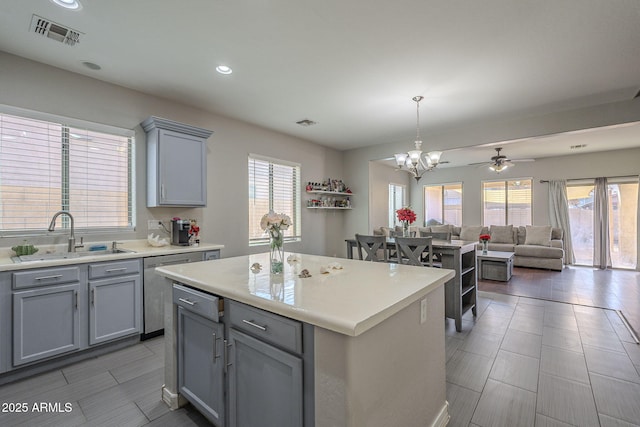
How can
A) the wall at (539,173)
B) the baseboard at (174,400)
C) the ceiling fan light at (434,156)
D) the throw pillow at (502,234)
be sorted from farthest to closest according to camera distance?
the throw pillow at (502,234) < the wall at (539,173) < the ceiling fan light at (434,156) < the baseboard at (174,400)

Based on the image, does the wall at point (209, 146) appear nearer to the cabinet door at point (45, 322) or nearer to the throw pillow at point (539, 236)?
the cabinet door at point (45, 322)

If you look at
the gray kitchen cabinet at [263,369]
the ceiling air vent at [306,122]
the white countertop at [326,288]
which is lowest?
the gray kitchen cabinet at [263,369]

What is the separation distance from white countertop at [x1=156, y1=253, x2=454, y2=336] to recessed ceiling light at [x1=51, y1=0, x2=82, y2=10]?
76.9 inches

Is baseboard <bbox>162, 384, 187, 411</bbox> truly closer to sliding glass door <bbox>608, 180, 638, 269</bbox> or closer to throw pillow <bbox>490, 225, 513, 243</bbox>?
throw pillow <bbox>490, 225, 513, 243</bbox>

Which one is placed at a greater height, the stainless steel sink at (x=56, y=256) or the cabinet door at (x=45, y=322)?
the stainless steel sink at (x=56, y=256)

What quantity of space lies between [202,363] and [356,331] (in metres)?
1.16

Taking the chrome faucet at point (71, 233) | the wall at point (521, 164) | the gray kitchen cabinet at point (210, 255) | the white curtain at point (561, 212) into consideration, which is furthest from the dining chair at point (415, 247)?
the white curtain at point (561, 212)

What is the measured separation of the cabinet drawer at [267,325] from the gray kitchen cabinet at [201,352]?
0.49 feet

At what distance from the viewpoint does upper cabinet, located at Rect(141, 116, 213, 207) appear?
3.21 meters

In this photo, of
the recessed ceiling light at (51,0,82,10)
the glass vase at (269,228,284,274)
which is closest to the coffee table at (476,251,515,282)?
the glass vase at (269,228,284,274)

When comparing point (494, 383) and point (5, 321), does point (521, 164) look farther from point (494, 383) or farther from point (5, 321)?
point (5, 321)

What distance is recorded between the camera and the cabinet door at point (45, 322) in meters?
2.16

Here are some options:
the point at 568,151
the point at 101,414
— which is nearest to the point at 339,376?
the point at 101,414

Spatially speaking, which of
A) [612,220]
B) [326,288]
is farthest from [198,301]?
[612,220]
